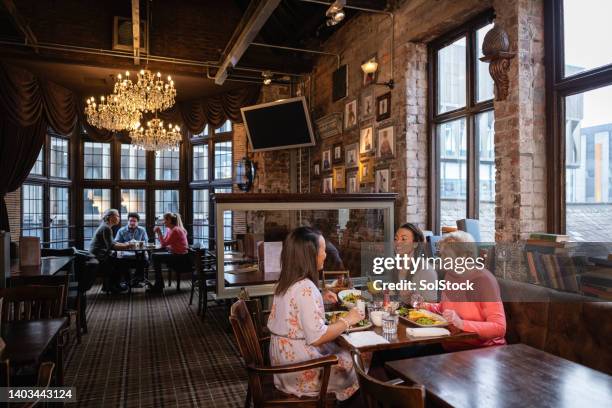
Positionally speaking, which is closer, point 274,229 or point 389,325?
point 389,325

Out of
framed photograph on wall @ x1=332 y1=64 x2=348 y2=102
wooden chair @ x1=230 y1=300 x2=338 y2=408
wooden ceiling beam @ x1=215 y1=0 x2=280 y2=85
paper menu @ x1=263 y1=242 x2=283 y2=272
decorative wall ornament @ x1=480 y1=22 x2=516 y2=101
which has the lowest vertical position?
wooden chair @ x1=230 y1=300 x2=338 y2=408

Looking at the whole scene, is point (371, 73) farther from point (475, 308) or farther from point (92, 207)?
point (92, 207)

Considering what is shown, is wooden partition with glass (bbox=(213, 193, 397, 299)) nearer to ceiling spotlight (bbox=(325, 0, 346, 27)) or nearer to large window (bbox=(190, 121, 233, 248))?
ceiling spotlight (bbox=(325, 0, 346, 27))

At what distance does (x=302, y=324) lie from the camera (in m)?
2.22

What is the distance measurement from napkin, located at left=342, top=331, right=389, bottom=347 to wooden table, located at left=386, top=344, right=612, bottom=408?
21 centimetres

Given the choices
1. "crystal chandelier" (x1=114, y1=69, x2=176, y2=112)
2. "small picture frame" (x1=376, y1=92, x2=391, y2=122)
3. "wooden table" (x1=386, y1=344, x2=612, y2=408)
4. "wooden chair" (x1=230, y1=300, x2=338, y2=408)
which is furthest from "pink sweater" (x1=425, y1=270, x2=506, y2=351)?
"crystal chandelier" (x1=114, y1=69, x2=176, y2=112)

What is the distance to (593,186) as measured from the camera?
3262 millimetres

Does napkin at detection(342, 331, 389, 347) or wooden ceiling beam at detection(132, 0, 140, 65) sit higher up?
wooden ceiling beam at detection(132, 0, 140, 65)

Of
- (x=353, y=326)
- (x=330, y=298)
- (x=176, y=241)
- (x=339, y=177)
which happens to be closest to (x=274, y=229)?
(x=330, y=298)

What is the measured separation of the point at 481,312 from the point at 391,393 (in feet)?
4.80

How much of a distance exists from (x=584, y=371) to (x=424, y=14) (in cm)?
400

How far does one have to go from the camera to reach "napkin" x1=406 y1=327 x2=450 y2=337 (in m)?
2.33

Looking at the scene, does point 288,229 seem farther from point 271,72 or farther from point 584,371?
point 271,72

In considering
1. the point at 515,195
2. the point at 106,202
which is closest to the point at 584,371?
the point at 515,195
